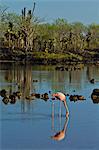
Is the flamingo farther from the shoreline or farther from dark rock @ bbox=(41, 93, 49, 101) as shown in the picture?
the shoreline

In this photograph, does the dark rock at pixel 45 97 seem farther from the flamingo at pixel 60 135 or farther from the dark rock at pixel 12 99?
the flamingo at pixel 60 135

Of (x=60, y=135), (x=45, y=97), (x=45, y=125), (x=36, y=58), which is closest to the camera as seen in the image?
(x=60, y=135)

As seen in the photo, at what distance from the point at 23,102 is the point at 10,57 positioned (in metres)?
37.7

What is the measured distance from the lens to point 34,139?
39.0 ft

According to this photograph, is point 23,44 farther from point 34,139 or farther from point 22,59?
point 34,139

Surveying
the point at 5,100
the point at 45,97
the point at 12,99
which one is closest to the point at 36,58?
the point at 45,97

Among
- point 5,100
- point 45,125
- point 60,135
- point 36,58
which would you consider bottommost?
point 60,135

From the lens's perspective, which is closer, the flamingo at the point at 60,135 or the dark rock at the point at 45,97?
the flamingo at the point at 60,135

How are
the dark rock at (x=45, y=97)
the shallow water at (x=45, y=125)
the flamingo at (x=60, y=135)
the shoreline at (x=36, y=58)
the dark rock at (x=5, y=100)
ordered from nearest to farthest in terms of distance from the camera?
the shallow water at (x=45, y=125)
the flamingo at (x=60, y=135)
the dark rock at (x=5, y=100)
the dark rock at (x=45, y=97)
the shoreline at (x=36, y=58)

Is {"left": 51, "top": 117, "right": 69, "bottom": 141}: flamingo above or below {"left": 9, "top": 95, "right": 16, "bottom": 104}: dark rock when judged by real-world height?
below

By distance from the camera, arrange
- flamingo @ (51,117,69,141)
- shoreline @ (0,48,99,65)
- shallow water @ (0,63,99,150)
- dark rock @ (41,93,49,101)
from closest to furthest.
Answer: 1. shallow water @ (0,63,99,150)
2. flamingo @ (51,117,69,141)
3. dark rock @ (41,93,49,101)
4. shoreline @ (0,48,99,65)

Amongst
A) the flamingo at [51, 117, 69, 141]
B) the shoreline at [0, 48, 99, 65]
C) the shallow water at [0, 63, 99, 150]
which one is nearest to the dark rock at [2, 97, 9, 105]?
the shallow water at [0, 63, 99, 150]

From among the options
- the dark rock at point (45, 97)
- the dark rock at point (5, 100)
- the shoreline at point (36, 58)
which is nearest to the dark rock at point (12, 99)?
the dark rock at point (5, 100)

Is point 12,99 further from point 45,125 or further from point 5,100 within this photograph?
point 45,125
